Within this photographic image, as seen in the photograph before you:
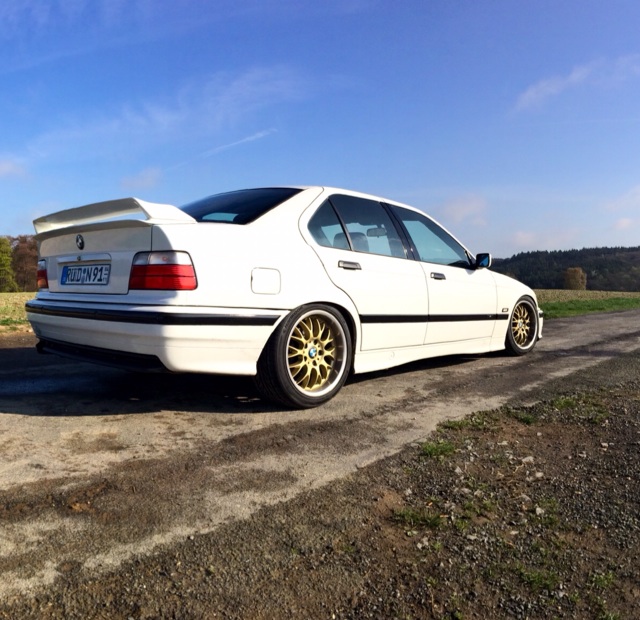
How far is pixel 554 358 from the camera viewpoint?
603cm

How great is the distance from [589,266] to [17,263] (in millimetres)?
64897

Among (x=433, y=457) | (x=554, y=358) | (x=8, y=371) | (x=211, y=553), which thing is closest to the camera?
(x=211, y=553)

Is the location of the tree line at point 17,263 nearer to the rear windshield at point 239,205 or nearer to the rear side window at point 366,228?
the rear windshield at point 239,205

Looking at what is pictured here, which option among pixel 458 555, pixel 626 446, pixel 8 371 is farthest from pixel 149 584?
pixel 8 371

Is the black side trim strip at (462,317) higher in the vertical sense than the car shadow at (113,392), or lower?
higher

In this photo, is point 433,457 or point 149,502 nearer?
point 149,502

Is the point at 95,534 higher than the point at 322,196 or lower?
lower

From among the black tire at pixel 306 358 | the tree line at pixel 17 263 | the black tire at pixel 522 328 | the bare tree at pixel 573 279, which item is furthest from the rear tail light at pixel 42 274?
the bare tree at pixel 573 279

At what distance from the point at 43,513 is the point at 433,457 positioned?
1720 millimetres

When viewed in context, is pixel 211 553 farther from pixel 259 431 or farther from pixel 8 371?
pixel 8 371

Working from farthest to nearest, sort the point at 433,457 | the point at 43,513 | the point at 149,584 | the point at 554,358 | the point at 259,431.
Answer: the point at 554,358
the point at 259,431
the point at 433,457
the point at 43,513
the point at 149,584

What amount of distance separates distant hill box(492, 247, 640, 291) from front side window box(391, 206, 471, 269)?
171 feet

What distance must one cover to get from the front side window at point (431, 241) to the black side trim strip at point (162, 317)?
1.92 m

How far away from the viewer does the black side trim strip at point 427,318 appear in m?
4.10
